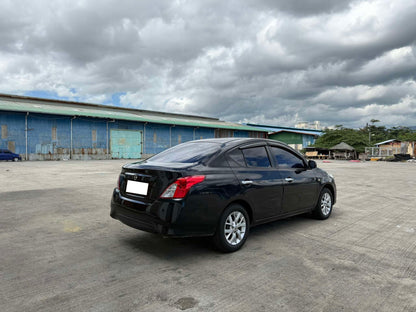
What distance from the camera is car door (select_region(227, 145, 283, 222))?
3.98 meters

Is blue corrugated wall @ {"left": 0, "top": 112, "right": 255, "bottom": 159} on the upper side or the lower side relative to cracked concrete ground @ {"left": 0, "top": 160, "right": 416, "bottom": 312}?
upper

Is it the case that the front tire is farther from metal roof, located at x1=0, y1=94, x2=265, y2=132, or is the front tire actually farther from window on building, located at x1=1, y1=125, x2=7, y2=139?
window on building, located at x1=1, y1=125, x2=7, y2=139

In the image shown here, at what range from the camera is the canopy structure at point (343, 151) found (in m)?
45.9

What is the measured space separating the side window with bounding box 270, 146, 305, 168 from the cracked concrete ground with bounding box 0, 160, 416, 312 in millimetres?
1081

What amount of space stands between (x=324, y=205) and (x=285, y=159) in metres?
1.47

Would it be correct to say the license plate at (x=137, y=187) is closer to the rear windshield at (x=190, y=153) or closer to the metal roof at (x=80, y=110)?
the rear windshield at (x=190, y=153)

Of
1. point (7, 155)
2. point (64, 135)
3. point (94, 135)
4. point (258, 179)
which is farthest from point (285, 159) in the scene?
point (94, 135)

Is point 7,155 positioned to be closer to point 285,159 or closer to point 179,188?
point 285,159

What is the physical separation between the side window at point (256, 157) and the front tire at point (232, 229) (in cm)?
74

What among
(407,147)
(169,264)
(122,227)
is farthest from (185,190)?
(407,147)

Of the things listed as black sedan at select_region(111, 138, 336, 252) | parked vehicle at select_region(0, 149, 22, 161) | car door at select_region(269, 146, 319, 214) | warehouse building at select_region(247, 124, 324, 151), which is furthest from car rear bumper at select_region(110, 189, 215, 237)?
warehouse building at select_region(247, 124, 324, 151)

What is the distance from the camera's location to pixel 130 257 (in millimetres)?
3592

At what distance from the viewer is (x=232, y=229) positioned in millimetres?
3812

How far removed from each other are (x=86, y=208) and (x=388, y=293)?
18.2 feet
